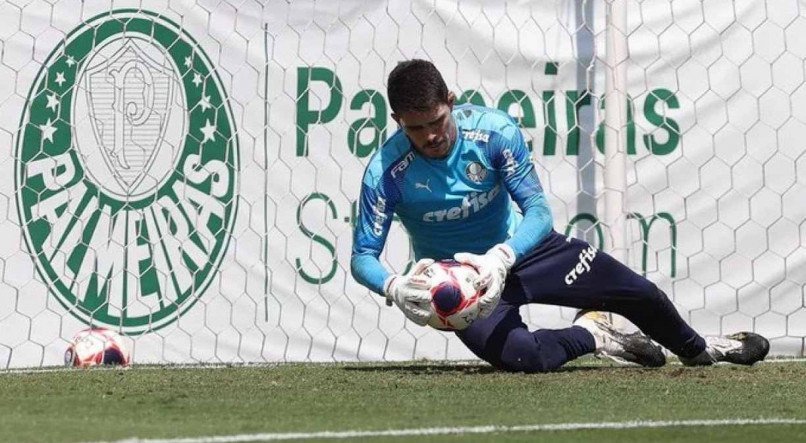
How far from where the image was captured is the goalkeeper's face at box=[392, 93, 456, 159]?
5.93m

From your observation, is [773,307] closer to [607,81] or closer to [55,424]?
[607,81]

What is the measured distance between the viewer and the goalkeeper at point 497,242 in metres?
6.02

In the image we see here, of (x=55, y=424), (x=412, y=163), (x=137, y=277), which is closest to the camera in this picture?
(x=55, y=424)

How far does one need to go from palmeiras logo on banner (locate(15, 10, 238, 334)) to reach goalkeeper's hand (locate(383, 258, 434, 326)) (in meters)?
1.97

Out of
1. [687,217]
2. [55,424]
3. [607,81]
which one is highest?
[607,81]

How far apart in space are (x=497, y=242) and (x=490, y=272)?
71 cm

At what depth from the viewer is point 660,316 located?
6461mm

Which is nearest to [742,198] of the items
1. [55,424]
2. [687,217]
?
[687,217]

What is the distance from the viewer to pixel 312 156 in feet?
25.4

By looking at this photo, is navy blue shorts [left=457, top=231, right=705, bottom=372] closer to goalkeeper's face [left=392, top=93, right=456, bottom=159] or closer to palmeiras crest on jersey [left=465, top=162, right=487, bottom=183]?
palmeiras crest on jersey [left=465, top=162, right=487, bottom=183]

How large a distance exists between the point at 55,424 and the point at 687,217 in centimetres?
416

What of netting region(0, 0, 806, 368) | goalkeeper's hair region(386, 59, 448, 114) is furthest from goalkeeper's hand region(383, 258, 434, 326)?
netting region(0, 0, 806, 368)

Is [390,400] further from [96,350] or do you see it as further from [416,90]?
[96,350]

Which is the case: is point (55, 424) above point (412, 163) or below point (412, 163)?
below
